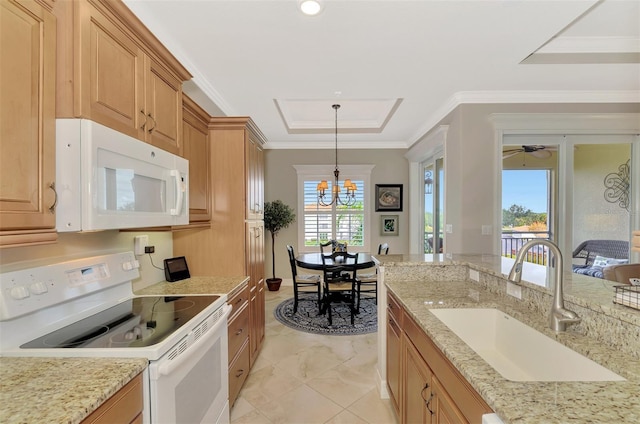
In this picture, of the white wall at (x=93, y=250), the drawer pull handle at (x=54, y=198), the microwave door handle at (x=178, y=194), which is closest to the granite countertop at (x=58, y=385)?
the white wall at (x=93, y=250)

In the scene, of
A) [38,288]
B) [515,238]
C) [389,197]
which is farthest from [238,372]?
[389,197]

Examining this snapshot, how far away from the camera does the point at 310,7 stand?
5.66 ft

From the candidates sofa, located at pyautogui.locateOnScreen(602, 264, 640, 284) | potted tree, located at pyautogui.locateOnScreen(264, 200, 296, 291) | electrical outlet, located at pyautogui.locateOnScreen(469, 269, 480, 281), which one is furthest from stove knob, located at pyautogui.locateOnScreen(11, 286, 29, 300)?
sofa, located at pyautogui.locateOnScreen(602, 264, 640, 284)

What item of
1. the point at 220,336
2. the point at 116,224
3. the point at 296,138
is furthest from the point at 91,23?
the point at 296,138

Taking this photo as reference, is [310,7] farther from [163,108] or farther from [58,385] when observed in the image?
[58,385]

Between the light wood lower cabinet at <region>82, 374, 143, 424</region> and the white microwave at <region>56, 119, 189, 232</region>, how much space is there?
0.60 m

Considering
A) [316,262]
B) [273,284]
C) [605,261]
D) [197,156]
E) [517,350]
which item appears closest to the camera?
[517,350]

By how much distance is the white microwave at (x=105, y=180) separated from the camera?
1047 millimetres

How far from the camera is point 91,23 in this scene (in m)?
1.17

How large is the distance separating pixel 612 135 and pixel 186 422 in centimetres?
489

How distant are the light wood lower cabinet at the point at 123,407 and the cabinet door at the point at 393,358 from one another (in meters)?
1.34

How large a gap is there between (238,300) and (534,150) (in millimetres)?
3709

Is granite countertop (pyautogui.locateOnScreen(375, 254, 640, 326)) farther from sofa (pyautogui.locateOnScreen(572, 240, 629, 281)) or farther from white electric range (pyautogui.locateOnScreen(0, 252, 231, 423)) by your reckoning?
sofa (pyautogui.locateOnScreen(572, 240, 629, 281))

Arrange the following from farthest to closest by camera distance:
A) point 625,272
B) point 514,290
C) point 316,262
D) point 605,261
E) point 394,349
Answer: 1. point 316,262
2. point 605,261
3. point 625,272
4. point 394,349
5. point 514,290
